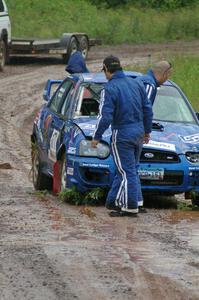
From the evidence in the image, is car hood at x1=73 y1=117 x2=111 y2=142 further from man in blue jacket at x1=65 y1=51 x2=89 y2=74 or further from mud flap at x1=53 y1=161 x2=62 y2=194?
man in blue jacket at x1=65 y1=51 x2=89 y2=74

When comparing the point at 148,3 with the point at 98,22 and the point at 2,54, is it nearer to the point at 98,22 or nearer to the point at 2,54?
the point at 98,22

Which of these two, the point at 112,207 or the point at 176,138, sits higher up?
the point at 176,138

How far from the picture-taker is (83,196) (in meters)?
12.0

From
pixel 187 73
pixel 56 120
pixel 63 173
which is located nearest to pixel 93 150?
pixel 63 173

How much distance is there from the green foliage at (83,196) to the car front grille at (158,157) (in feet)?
1.91

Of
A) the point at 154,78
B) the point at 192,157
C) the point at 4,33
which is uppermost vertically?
the point at 154,78

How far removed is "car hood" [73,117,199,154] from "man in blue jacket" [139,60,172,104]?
1.69ft

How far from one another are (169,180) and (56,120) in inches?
75.0

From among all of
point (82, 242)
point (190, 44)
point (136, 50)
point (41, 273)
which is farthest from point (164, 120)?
point (190, 44)

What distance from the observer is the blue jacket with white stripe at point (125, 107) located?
11.0 meters

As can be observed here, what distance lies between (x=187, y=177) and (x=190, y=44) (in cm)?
2860

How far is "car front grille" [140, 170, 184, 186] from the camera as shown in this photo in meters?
11.8

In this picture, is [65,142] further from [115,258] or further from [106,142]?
[115,258]

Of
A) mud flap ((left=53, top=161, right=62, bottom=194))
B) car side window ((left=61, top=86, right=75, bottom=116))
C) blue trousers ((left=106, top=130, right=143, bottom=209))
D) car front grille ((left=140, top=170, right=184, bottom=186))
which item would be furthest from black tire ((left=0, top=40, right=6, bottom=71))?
blue trousers ((left=106, top=130, right=143, bottom=209))
